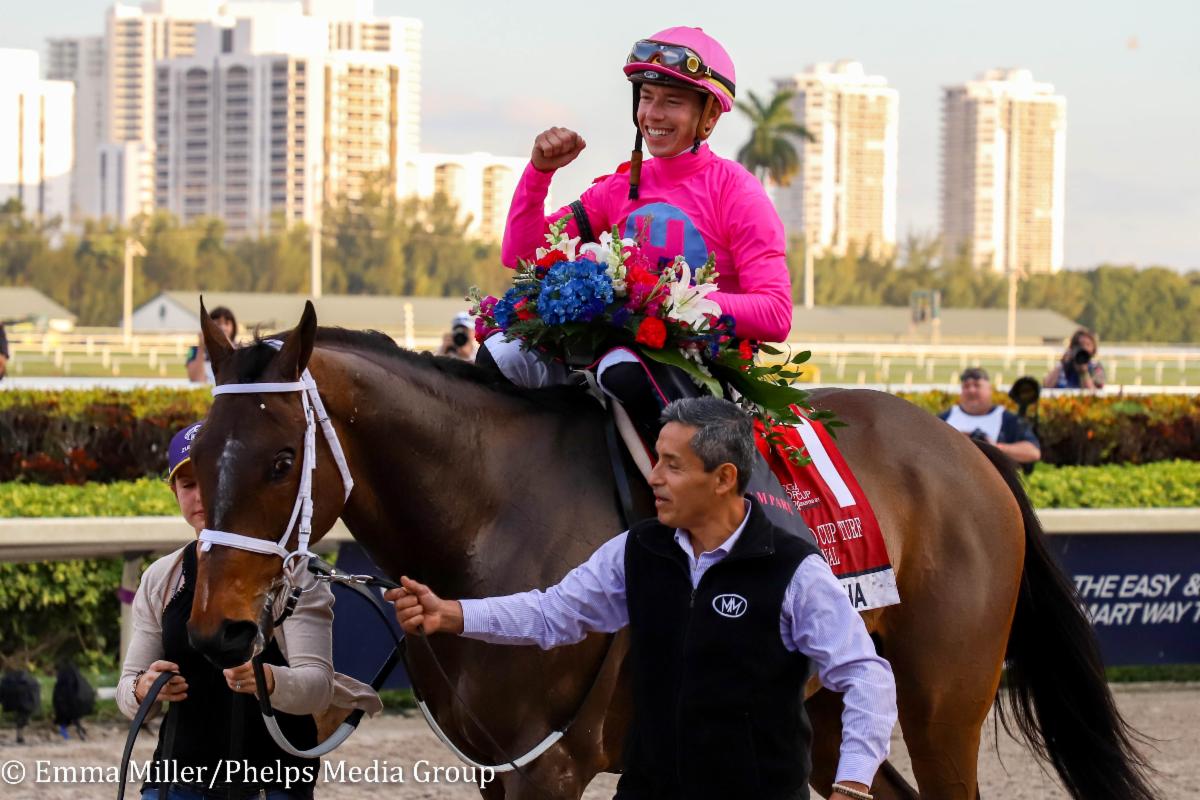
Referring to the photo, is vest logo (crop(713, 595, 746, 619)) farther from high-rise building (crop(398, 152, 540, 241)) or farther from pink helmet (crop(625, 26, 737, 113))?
high-rise building (crop(398, 152, 540, 241))

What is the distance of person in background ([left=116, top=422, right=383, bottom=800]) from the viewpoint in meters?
3.17

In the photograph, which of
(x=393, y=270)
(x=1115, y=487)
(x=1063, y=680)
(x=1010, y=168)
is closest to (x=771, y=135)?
(x=393, y=270)

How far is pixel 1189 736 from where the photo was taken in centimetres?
665

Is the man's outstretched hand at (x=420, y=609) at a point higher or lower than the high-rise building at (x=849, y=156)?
lower

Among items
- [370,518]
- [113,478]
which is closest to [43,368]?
[113,478]

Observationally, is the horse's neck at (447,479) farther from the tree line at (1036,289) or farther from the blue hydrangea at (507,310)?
the tree line at (1036,289)

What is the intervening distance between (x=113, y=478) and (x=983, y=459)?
6.16 m

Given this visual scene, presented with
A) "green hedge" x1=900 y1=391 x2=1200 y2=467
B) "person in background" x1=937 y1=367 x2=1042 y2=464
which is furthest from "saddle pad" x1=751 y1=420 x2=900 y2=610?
"green hedge" x1=900 y1=391 x2=1200 y2=467

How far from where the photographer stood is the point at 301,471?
3.02 m

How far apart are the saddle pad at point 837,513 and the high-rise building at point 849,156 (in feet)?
411

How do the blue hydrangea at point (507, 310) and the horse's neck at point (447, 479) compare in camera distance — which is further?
the blue hydrangea at point (507, 310)

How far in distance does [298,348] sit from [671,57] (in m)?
1.15

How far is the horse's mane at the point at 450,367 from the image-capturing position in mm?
3459

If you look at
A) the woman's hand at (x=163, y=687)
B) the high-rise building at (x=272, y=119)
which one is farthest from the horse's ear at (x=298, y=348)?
the high-rise building at (x=272, y=119)
